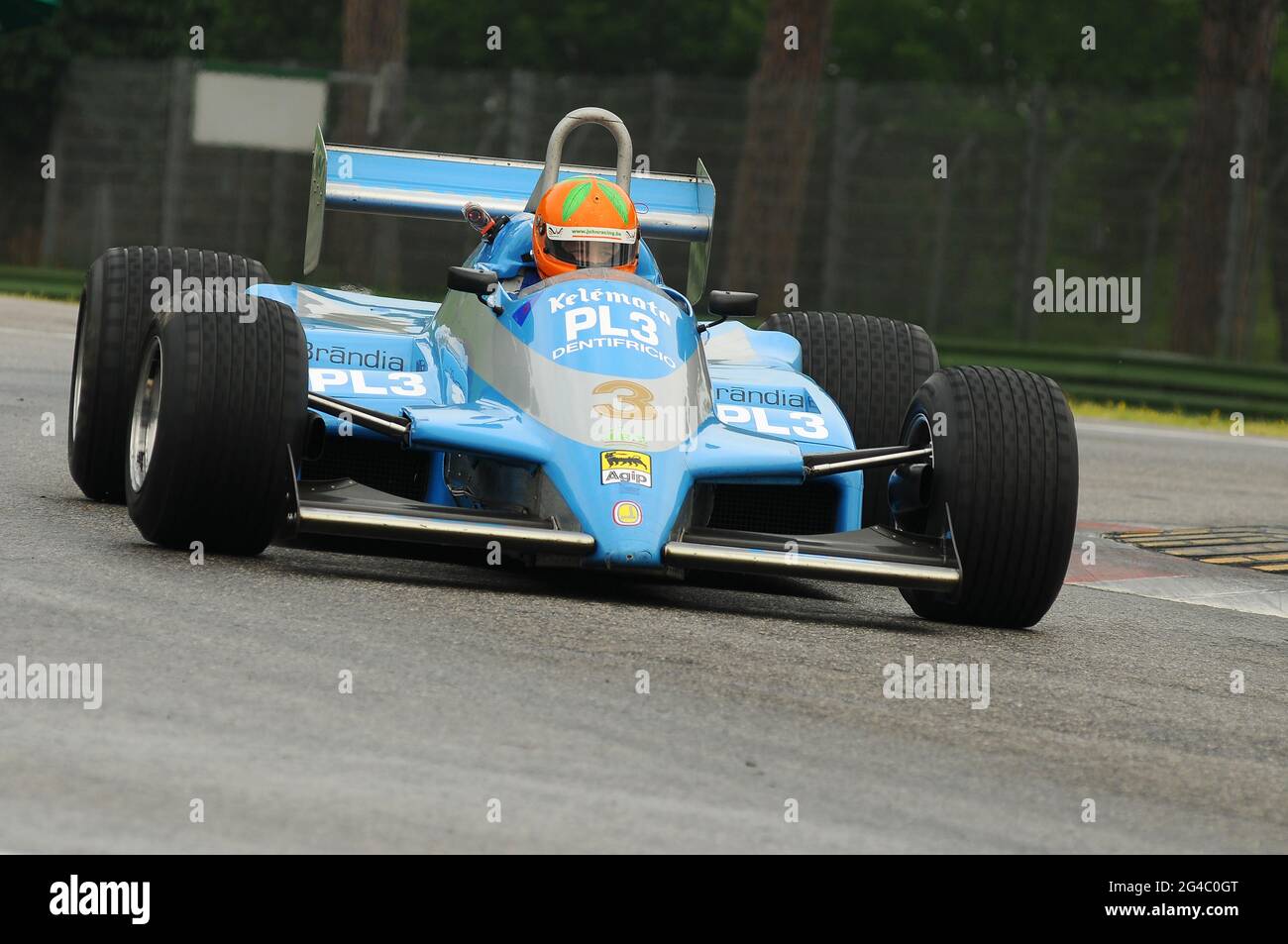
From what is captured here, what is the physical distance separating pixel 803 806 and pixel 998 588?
2841 millimetres

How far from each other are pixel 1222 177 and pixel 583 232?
1499 cm

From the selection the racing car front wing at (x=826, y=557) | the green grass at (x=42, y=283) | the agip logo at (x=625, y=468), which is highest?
→ the green grass at (x=42, y=283)

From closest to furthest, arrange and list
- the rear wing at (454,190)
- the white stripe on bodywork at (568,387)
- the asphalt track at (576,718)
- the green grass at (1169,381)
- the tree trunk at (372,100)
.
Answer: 1. the asphalt track at (576,718)
2. the white stripe on bodywork at (568,387)
3. the rear wing at (454,190)
4. the green grass at (1169,381)
5. the tree trunk at (372,100)

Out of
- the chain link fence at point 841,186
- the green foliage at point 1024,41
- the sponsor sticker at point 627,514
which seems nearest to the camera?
the sponsor sticker at point 627,514

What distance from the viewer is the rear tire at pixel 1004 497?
728 cm

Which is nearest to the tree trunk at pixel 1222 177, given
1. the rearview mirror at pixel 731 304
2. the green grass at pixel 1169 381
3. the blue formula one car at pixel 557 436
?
the green grass at pixel 1169 381

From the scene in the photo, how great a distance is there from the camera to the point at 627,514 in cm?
683

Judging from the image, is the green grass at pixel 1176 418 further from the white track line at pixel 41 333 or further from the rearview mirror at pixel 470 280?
the rearview mirror at pixel 470 280

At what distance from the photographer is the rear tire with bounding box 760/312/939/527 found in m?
9.27

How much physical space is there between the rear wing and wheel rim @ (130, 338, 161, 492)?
8.19 ft

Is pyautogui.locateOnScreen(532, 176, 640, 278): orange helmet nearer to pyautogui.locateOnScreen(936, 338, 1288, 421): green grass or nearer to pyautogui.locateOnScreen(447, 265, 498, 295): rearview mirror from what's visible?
pyautogui.locateOnScreen(447, 265, 498, 295): rearview mirror

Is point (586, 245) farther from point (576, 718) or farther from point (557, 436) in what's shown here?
point (576, 718)

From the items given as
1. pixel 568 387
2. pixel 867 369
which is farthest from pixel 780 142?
pixel 568 387

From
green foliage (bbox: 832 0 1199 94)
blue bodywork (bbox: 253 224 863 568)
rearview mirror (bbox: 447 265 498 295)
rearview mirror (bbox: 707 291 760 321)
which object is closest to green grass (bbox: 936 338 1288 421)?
blue bodywork (bbox: 253 224 863 568)
